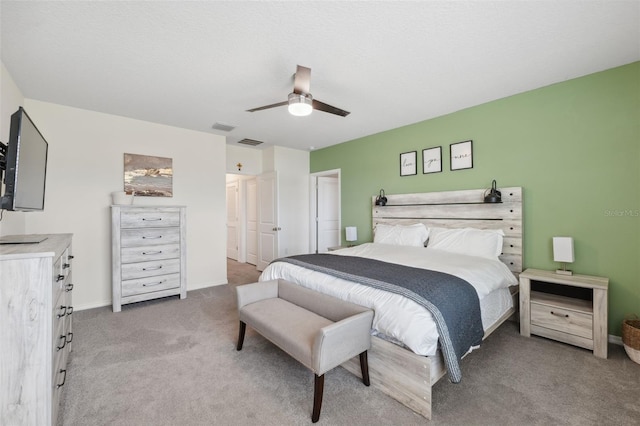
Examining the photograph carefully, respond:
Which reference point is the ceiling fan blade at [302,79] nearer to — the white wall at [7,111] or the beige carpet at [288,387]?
the beige carpet at [288,387]

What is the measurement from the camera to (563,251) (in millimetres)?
2646

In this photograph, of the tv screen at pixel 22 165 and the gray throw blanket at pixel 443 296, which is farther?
the gray throw blanket at pixel 443 296

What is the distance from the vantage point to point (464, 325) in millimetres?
1915

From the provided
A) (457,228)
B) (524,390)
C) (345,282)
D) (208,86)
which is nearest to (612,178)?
(457,228)

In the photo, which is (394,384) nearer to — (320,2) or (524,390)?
(524,390)

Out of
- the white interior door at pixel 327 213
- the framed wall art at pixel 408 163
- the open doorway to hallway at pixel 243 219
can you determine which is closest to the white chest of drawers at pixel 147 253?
the open doorway to hallway at pixel 243 219

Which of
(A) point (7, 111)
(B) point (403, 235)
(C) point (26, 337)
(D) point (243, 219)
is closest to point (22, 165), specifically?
(C) point (26, 337)

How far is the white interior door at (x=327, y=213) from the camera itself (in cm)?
582

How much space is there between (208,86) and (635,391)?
435 centimetres

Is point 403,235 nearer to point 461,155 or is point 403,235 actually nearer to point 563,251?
point 461,155

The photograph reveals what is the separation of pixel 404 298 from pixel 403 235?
2015 millimetres

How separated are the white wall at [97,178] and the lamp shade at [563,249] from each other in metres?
4.67

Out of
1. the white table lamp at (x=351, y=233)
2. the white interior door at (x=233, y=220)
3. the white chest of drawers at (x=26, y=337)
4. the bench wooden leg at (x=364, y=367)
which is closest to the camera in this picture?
the white chest of drawers at (x=26, y=337)

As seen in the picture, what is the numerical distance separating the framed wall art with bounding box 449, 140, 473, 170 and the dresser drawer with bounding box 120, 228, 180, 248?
157 inches
